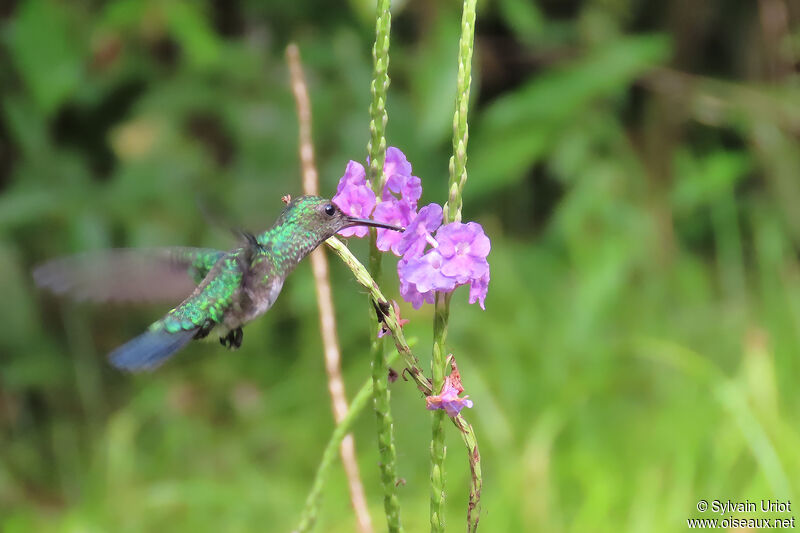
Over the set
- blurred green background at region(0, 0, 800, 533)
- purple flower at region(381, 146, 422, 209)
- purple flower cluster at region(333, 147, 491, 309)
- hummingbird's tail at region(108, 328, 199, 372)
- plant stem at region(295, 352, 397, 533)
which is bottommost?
plant stem at region(295, 352, 397, 533)

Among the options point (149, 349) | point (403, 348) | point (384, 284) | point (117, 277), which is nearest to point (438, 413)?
point (403, 348)

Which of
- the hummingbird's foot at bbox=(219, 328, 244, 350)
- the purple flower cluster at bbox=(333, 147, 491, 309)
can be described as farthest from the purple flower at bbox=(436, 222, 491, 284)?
the hummingbird's foot at bbox=(219, 328, 244, 350)

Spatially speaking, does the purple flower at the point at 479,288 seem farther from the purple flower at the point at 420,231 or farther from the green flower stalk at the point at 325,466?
the green flower stalk at the point at 325,466

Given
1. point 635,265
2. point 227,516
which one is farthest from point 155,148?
point 635,265

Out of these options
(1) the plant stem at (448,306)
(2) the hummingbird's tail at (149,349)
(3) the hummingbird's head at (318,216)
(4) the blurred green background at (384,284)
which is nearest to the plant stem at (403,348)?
(1) the plant stem at (448,306)

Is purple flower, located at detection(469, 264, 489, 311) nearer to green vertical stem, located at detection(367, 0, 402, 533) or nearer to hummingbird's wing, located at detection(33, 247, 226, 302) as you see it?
green vertical stem, located at detection(367, 0, 402, 533)

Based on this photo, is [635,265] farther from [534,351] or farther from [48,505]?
[48,505]
